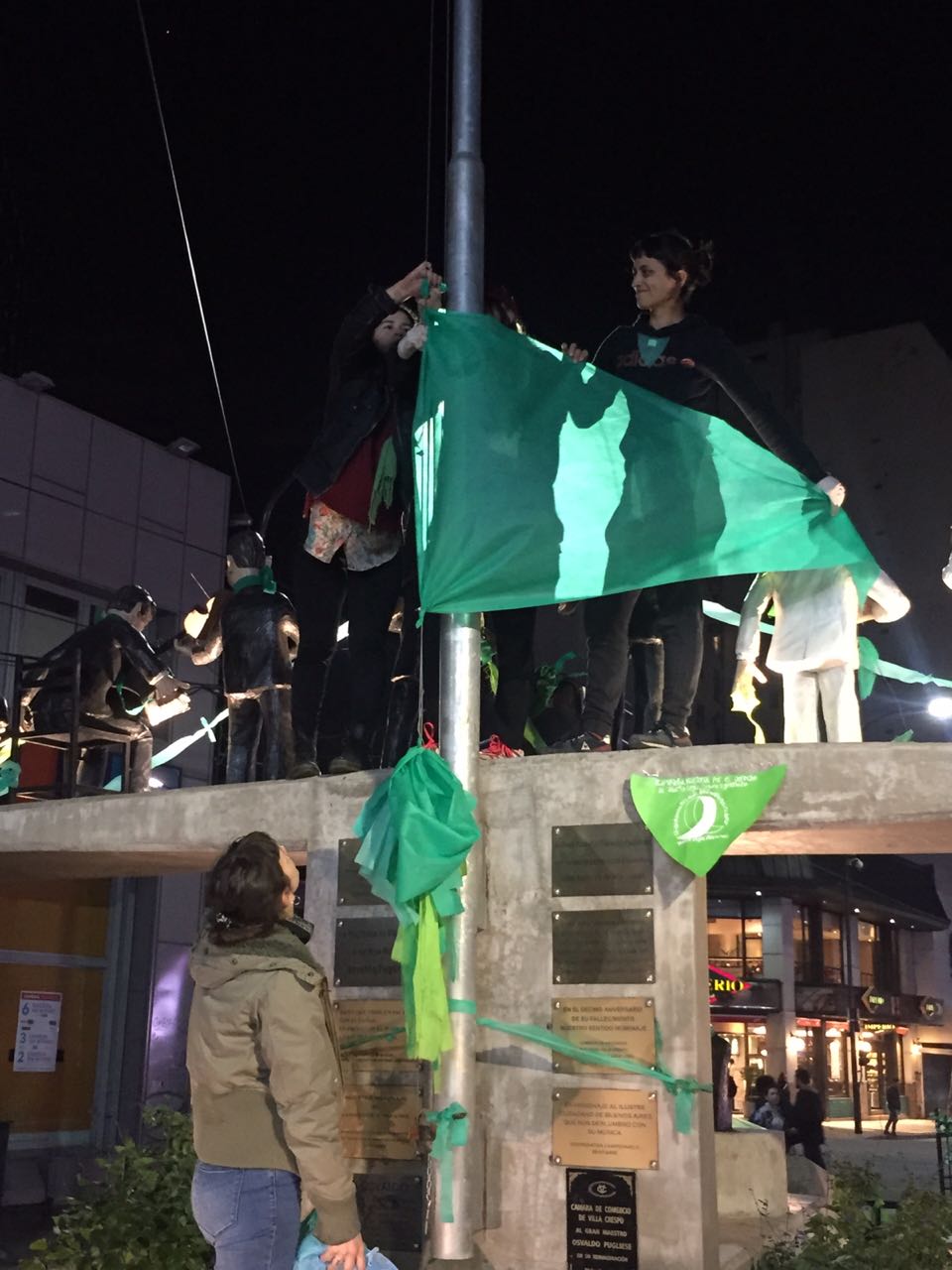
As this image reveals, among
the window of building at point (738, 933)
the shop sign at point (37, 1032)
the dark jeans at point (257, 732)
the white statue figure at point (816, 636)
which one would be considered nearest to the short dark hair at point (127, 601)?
the dark jeans at point (257, 732)

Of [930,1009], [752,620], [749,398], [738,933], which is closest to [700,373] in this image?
[749,398]

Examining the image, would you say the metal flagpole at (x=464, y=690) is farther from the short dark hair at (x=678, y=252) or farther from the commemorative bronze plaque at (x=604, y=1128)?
the short dark hair at (x=678, y=252)

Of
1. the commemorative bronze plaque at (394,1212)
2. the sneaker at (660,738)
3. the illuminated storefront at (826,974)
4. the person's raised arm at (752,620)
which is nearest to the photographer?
the commemorative bronze plaque at (394,1212)

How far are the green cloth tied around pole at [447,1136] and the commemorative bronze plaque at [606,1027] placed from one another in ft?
1.69

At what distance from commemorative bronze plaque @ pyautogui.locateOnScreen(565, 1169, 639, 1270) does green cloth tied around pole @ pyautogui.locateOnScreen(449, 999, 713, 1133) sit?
0.39 meters

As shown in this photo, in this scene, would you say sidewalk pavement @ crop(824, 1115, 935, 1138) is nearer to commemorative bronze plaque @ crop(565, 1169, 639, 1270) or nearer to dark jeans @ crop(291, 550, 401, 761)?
dark jeans @ crop(291, 550, 401, 761)

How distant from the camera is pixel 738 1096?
111 ft

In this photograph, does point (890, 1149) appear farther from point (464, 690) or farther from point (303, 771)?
point (464, 690)

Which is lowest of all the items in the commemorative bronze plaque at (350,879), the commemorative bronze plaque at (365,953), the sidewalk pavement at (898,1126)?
the sidewalk pavement at (898,1126)

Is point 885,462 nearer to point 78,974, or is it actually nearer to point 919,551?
point 919,551

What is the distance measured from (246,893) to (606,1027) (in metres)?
2.53

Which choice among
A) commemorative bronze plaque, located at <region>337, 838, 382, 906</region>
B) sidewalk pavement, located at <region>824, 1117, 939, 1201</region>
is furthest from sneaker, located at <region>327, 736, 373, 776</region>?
sidewalk pavement, located at <region>824, 1117, 939, 1201</region>

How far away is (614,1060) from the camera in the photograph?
6039 millimetres

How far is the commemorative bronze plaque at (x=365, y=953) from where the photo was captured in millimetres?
6625
